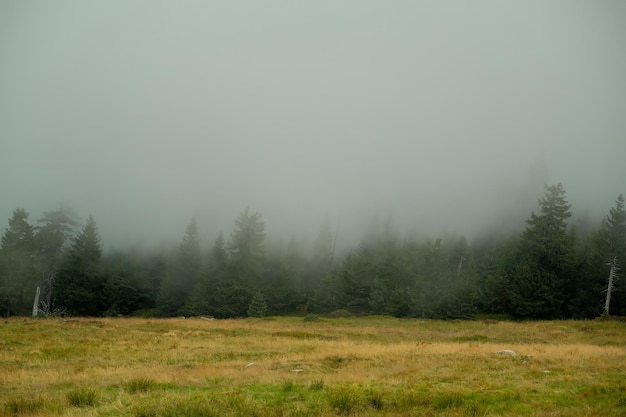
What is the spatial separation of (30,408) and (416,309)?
55.7 m

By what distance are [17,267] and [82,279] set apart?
14.0 metres

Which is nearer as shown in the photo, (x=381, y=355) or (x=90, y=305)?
(x=381, y=355)

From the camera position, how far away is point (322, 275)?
290 feet

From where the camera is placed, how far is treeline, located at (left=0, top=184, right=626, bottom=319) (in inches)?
2239

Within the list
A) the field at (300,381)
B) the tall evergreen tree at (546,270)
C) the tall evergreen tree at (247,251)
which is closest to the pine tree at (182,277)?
the tall evergreen tree at (247,251)

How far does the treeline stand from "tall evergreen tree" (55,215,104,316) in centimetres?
20

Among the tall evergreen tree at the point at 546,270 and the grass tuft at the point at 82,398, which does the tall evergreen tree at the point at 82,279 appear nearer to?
the tall evergreen tree at the point at 546,270

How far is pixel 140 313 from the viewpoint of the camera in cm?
8175

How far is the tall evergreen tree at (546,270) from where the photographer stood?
5594 cm

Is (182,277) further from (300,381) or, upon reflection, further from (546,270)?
(300,381)

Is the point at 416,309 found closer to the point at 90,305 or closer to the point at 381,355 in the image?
the point at 381,355

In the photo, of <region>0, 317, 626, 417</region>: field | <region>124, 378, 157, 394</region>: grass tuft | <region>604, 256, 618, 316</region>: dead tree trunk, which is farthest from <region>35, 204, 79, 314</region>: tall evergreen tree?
<region>604, 256, 618, 316</region>: dead tree trunk

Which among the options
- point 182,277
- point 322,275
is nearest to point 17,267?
point 182,277

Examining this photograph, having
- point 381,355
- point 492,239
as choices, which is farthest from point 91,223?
point 492,239
